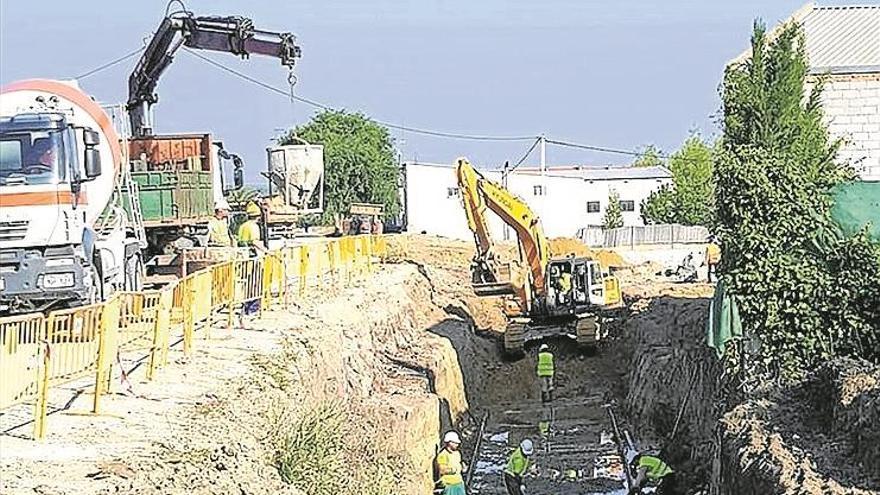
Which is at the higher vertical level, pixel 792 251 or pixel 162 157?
pixel 162 157

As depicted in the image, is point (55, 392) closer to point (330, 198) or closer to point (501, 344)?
point (501, 344)

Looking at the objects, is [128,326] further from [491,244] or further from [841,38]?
[841,38]

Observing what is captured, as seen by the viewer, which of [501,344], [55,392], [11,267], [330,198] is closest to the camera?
[55,392]

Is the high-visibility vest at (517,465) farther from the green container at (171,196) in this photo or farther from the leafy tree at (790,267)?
the green container at (171,196)

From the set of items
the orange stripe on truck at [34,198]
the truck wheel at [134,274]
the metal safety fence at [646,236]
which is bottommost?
the metal safety fence at [646,236]

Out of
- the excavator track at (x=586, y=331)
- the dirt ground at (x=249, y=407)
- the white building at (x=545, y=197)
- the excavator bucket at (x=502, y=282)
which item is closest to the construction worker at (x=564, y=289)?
the excavator track at (x=586, y=331)

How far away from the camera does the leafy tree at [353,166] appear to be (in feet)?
287

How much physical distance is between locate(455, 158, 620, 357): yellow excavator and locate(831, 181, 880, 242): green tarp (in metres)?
12.1

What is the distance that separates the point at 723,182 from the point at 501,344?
15.4m

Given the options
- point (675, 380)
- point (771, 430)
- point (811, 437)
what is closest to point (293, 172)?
point (675, 380)

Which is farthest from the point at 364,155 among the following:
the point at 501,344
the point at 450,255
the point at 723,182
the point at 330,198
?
the point at 723,182

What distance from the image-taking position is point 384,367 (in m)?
23.9

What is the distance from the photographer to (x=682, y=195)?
258 ft

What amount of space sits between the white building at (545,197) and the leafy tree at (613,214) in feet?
2.28
